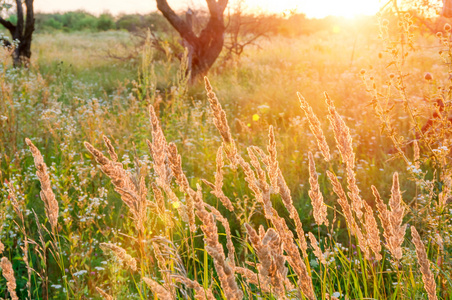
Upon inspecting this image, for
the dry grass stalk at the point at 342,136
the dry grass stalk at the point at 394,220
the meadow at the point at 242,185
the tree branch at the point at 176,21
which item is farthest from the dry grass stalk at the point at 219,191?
the tree branch at the point at 176,21

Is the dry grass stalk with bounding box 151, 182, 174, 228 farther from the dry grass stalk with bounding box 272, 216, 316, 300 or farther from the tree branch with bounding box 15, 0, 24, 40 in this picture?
the tree branch with bounding box 15, 0, 24, 40

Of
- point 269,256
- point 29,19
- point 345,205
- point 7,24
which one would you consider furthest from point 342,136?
point 7,24

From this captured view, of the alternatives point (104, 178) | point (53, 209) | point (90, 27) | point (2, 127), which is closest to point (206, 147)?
point (104, 178)

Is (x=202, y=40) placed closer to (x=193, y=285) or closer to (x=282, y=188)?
(x=282, y=188)

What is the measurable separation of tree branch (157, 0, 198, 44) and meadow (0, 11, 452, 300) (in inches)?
58.6

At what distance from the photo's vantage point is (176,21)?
10.8 metres

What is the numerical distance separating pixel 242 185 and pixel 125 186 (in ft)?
10.2

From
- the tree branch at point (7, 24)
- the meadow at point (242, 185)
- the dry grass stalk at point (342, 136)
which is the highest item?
the tree branch at point (7, 24)

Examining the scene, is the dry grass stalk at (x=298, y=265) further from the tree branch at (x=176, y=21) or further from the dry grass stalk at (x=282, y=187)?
the tree branch at (x=176, y=21)

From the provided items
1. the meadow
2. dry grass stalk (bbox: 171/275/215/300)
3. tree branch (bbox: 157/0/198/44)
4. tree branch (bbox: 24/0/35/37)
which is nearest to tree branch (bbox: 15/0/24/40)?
tree branch (bbox: 24/0/35/37)

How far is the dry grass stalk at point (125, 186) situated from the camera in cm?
108

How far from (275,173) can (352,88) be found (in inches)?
254

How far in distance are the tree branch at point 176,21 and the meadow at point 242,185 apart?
4.89ft

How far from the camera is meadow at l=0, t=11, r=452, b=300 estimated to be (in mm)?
1248
